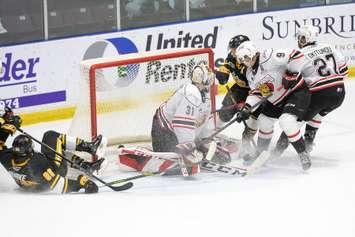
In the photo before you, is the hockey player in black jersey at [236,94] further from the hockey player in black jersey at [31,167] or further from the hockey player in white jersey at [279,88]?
the hockey player in black jersey at [31,167]

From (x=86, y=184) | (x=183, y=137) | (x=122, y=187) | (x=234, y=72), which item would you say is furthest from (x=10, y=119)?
(x=234, y=72)

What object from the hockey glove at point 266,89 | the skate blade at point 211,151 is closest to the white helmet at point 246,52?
the hockey glove at point 266,89

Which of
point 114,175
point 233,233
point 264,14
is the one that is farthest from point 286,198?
point 264,14

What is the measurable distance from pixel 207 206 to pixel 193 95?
0.79 m

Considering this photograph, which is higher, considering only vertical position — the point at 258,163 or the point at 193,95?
the point at 193,95

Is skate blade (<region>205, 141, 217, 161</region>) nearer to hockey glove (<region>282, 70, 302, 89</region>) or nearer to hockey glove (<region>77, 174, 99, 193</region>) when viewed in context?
hockey glove (<region>282, 70, 302, 89</region>)

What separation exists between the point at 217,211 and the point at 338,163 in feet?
4.59

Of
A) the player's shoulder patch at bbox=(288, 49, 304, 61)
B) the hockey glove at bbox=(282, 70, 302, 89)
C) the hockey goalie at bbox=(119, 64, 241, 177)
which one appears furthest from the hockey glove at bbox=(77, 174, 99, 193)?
the player's shoulder patch at bbox=(288, 49, 304, 61)

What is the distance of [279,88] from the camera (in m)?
6.06

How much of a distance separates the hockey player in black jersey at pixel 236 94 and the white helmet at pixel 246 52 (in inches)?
10.1

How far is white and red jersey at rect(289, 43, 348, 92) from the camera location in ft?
19.9

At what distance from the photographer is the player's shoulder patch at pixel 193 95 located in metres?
5.77

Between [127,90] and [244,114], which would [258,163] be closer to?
[244,114]

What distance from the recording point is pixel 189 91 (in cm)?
580
